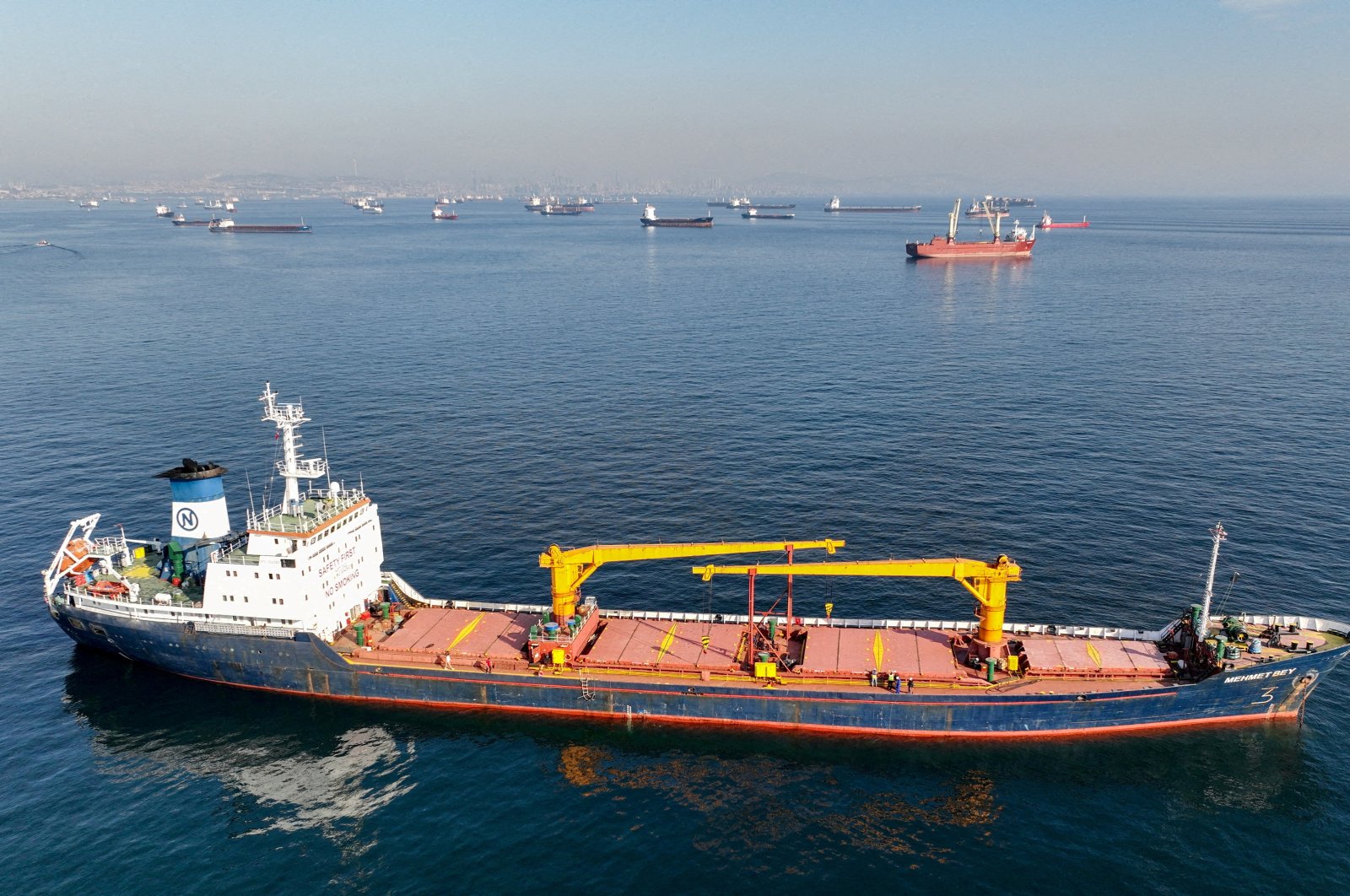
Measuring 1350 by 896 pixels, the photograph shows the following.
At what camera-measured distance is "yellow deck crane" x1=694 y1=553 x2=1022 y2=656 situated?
42250 mm

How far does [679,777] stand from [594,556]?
481 inches

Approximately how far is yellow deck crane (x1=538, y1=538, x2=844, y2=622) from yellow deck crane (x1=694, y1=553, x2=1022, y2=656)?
1.14m

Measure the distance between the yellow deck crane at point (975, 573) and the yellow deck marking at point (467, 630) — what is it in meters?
15.0

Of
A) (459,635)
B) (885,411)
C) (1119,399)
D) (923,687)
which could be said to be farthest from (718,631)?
(1119,399)

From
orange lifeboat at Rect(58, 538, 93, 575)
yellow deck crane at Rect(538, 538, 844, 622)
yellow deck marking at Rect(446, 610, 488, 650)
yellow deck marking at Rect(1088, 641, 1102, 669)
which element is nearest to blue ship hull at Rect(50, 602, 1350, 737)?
yellow deck marking at Rect(446, 610, 488, 650)

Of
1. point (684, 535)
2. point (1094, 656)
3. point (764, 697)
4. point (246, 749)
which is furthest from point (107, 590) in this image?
point (1094, 656)

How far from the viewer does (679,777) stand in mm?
39250

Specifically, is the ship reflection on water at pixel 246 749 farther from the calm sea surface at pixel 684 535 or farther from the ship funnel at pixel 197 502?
the ship funnel at pixel 197 502

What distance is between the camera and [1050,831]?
35156 mm

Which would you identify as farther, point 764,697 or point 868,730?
point 868,730

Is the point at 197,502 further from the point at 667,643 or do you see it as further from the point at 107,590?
the point at 667,643

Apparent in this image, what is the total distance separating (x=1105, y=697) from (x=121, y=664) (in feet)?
181

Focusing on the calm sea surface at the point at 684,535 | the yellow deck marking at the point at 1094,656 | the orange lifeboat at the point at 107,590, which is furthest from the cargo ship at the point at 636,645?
the calm sea surface at the point at 684,535

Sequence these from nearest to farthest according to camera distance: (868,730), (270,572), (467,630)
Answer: (868,730) < (270,572) < (467,630)
